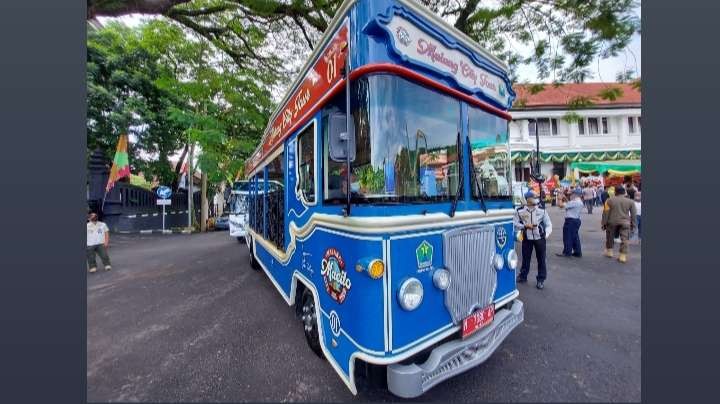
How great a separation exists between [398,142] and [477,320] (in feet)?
5.62

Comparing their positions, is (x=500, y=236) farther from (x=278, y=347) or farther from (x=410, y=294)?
(x=278, y=347)

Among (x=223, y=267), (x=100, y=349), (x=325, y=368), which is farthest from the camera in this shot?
(x=223, y=267)

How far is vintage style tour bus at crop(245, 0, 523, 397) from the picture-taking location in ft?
6.38

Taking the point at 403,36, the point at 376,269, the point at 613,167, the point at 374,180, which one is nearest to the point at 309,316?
the point at 376,269

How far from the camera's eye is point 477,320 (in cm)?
242

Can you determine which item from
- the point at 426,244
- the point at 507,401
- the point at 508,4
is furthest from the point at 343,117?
the point at 508,4

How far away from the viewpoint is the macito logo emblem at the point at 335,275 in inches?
84.9

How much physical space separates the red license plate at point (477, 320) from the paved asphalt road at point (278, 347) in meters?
0.52

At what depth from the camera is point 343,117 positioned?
203 cm

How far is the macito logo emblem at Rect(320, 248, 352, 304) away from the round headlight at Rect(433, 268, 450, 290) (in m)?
0.67

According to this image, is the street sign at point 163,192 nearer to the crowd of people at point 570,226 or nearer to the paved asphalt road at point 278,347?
the paved asphalt road at point 278,347

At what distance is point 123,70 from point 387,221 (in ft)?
52.0

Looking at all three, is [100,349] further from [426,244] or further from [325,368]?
[426,244]

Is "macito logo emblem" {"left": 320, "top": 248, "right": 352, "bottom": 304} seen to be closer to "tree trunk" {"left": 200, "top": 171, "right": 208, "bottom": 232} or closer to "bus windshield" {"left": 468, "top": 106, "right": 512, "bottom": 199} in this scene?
"bus windshield" {"left": 468, "top": 106, "right": 512, "bottom": 199}
